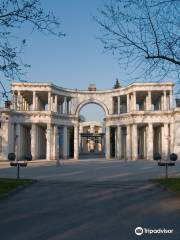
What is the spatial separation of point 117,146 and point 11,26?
62856 millimetres

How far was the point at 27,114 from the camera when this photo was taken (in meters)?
72.6

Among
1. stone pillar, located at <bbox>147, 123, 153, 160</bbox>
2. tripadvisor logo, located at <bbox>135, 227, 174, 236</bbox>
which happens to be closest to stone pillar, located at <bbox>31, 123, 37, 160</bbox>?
stone pillar, located at <bbox>147, 123, 153, 160</bbox>

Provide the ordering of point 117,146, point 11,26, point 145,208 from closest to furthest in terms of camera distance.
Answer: point 145,208 < point 11,26 < point 117,146

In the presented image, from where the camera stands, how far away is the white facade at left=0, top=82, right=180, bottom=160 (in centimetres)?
7088

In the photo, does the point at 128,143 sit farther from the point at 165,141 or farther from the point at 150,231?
the point at 150,231

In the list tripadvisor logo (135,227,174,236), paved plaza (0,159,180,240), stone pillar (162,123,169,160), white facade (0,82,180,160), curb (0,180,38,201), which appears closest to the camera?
paved plaza (0,159,180,240)

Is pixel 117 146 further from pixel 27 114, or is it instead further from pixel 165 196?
pixel 165 196

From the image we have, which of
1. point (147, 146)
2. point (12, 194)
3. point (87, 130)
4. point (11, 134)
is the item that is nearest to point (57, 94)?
point (11, 134)

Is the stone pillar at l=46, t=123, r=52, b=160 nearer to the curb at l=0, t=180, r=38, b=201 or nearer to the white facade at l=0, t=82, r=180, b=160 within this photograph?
the white facade at l=0, t=82, r=180, b=160

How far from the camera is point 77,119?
80062 mm

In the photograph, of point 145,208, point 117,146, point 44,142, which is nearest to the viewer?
point 145,208

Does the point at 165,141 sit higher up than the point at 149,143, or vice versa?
the point at 165,141

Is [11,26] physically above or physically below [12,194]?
above

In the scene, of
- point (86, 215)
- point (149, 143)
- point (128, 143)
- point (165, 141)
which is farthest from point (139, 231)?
point (165, 141)
